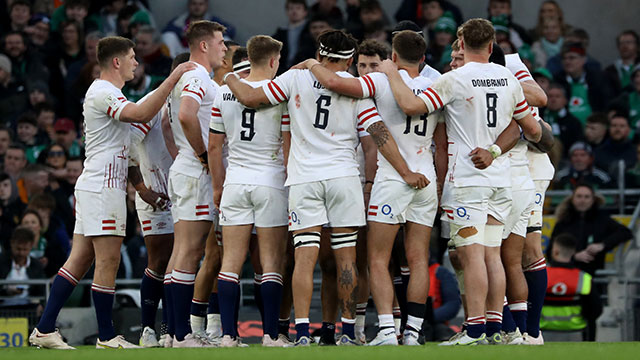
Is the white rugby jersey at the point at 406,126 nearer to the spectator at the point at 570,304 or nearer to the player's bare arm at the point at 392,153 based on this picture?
the player's bare arm at the point at 392,153

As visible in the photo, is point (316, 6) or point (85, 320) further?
point (316, 6)

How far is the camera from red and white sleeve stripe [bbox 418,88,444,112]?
8547mm

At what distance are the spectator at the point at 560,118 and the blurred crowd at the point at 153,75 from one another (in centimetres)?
2

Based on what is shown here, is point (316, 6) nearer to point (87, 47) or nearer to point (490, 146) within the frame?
point (87, 47)

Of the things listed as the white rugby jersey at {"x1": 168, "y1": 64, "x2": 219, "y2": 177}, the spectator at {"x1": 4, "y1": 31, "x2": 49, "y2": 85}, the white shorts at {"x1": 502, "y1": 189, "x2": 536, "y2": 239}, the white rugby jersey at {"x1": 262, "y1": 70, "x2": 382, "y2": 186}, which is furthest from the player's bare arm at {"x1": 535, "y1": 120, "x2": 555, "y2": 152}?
the spectator at {"x1": 4, "y1": 31, "x2": 49, "y2": 85}

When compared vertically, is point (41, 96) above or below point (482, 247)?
above

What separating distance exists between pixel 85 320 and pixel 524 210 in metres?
6.24

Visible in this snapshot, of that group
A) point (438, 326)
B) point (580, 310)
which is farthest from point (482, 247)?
point (580, 310)

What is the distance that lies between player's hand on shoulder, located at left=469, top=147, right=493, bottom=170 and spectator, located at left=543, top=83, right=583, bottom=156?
7503 millimetres

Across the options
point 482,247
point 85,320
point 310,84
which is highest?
point 310,84

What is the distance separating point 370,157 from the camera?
9102 millimetres

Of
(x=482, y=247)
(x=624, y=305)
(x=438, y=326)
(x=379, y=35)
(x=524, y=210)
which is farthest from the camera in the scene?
(x=379, y=35)

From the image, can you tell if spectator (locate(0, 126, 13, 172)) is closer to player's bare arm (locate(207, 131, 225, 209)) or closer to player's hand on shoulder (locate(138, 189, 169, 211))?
player's hand on shoulder (locate(138, 189, 169, 211))

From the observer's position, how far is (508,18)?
55.0ft
